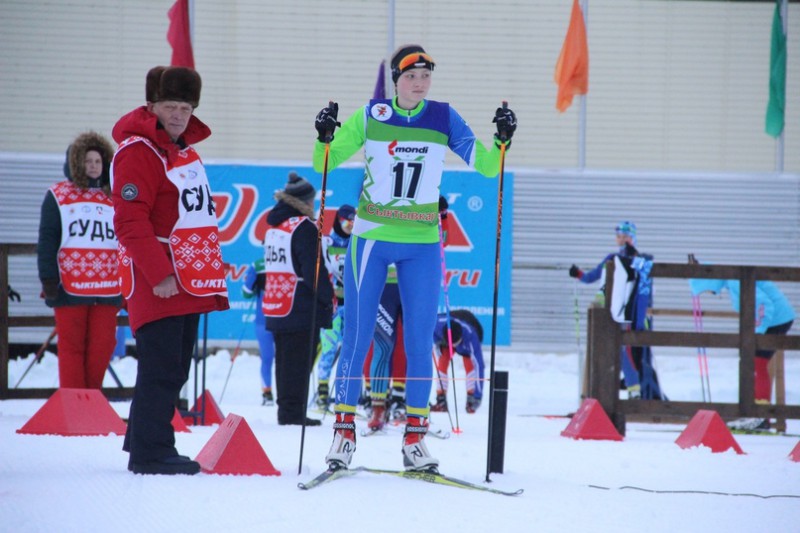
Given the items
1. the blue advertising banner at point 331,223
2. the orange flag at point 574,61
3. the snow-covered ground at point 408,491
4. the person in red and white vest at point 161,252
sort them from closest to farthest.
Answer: the snow-covered ground at point 408,491, the person in red and white vest at point 161,252, the blue advertising banner at point 331,223, the orange flag at point 574,61

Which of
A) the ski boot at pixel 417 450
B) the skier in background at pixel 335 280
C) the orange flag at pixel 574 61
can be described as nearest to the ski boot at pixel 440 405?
the skier in background at pixel 335 280

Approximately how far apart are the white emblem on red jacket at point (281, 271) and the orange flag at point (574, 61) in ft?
23.7

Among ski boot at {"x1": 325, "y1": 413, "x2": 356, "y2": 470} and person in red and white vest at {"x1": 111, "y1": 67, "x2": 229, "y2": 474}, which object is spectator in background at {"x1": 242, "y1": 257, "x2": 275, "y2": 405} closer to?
ski boot at {"x1": 325, "y1": 413, "x2": 356, "y2": 470}

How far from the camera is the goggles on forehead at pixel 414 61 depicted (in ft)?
15.3

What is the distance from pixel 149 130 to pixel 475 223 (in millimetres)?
8750

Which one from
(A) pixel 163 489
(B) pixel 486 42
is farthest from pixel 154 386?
(B) pixel 486 42

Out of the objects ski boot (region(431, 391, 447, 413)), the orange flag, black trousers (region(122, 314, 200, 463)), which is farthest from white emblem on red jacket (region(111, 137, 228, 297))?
the orange flag

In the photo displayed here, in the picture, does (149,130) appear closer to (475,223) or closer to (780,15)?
(475,223)

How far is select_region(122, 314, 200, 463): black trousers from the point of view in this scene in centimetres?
421

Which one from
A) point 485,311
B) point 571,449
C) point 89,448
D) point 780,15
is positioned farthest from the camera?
point 780,15

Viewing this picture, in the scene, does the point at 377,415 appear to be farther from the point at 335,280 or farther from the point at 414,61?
the point at 414,61

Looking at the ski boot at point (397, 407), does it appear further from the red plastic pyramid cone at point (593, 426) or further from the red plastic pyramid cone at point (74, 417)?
the red plastic pyramid cone at point (74, 417)

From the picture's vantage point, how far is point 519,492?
13.6ft

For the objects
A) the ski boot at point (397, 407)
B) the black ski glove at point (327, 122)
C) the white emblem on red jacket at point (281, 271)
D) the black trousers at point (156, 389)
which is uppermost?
the black ski glove at point (327, 122)
